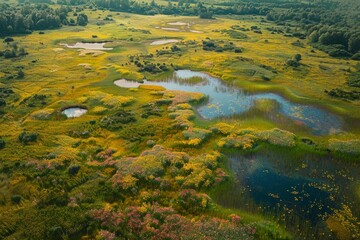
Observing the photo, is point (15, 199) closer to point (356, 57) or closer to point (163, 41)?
point (163, 41)

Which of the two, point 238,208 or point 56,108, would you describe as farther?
point 56,108

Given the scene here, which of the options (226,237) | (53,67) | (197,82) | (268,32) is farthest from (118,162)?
(268,32)

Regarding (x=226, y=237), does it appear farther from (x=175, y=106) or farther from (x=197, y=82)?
(x=197, y=82)

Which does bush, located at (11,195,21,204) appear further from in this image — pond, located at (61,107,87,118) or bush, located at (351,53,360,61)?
bush, located at (351,53,360,61)

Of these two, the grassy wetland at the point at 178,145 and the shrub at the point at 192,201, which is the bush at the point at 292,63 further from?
the shrub at the point at 192,201

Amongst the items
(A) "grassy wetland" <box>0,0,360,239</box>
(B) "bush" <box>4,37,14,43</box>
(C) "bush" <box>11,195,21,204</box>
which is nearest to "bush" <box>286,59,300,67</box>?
(A) "grassy wetland" <box>0,0,360,239</box>
